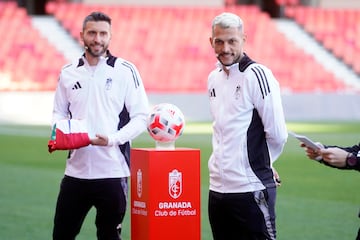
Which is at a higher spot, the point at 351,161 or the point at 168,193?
the point at 351,161

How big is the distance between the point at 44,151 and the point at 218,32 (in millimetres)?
14044

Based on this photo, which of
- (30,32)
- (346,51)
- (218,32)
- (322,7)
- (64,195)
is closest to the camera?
(218,32)

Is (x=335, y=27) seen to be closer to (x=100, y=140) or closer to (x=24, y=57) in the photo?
(x=24, y=57)

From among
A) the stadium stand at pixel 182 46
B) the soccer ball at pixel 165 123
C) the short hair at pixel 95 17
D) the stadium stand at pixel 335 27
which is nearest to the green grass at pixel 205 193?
the soccer ball at pixel 165 123

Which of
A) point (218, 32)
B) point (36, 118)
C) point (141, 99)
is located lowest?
point (36, 118)

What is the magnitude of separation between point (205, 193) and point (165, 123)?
6878 mm

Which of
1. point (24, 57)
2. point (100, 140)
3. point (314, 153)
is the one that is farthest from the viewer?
point (24, 57)

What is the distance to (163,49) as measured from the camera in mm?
36062

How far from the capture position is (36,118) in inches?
1101

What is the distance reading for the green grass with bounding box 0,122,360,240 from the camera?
10.9 metres

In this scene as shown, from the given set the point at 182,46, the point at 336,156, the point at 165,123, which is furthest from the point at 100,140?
the point at 182,46

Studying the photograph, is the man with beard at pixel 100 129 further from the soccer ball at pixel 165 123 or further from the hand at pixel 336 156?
the hand at pixel 336 156

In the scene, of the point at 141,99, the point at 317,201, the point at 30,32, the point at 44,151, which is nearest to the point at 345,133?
the point at 44,151

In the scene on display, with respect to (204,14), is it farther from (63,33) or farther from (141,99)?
(141,99)
